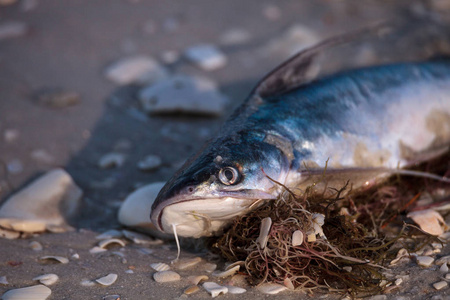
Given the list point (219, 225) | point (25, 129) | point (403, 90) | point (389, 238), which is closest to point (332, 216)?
point (389, 238)

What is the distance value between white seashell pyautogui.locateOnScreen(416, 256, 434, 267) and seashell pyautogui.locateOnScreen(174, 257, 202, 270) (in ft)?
3.74

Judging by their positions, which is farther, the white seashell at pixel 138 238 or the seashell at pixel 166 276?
the white seashell at pixel 138 238

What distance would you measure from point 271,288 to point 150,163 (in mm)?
1751

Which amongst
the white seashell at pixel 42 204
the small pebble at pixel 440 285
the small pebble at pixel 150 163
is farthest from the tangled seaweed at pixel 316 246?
the small pebble at pixel 150 163

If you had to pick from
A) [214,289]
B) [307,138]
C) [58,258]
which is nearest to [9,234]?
[58,258]

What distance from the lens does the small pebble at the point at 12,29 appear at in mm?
5023

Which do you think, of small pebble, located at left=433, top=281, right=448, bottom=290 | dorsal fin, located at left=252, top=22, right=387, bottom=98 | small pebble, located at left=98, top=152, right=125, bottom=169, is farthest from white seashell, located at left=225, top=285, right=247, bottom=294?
small pebble, located at left=98, top=152, right=125, bottom=169

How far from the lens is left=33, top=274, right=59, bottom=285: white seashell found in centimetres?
243

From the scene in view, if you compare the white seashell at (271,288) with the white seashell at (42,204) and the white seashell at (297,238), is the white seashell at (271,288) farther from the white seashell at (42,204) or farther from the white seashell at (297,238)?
the white seashell at (42,204)

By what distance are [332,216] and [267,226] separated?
0.43 m

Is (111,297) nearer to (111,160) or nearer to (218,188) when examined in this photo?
(218,188)

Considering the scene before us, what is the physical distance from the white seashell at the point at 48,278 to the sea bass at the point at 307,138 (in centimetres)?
57

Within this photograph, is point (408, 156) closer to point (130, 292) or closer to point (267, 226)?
point (267, 226)

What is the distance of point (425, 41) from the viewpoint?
16.3 ft
